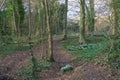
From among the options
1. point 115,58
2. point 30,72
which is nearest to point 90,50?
point 30,72

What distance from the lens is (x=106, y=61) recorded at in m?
13.9

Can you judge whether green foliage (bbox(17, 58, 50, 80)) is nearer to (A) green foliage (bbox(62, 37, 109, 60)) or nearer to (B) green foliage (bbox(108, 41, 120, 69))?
(A) green foliage (bbox(62, 37, 109, 60))

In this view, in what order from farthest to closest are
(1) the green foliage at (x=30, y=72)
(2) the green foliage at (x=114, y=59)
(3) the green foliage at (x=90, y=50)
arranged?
(3) the green foliage at (x=90, y=50) → (1) the green foliage at (x=30, y=72) → (2) the green foliage at (x=114, y=59)

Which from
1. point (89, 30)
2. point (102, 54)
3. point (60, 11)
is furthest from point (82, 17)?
point (60, 11)

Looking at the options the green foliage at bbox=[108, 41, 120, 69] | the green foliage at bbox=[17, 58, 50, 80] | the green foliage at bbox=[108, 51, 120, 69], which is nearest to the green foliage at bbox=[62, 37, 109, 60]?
the green foliage at bbox=[108, 41, 120, 69]

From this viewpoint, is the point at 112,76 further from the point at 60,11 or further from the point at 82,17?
the point at 60,11

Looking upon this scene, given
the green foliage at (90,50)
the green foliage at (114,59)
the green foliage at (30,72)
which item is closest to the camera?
the green foliage at (114,59)

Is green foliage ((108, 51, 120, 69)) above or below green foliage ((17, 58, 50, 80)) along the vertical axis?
above

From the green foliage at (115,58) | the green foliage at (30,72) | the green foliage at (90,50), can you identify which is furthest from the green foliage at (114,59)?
the green foliage at (30,72)

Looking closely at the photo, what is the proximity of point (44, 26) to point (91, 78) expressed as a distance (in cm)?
991

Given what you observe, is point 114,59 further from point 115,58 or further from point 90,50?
point 90,50

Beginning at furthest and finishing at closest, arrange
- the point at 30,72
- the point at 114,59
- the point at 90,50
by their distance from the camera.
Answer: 1. the point at 90,50
2. the point at 30,72
3. the point at 114,59

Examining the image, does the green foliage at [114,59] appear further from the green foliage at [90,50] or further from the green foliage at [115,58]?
the green foliage at [90,50]

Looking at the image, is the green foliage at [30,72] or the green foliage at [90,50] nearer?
the green foliage at [30,72]
